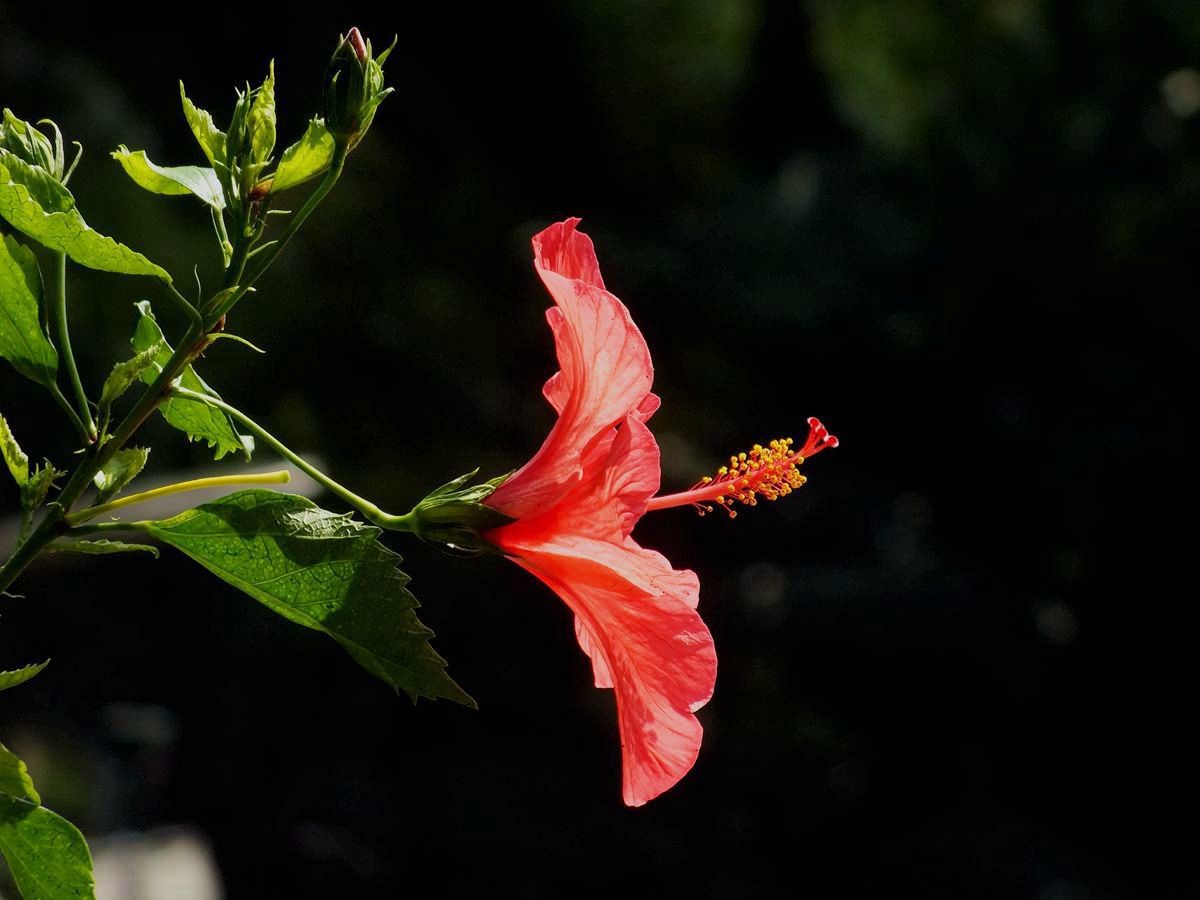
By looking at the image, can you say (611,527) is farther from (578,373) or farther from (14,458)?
(14,458)

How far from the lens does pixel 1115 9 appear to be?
5410 millimetres

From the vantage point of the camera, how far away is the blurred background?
4816 mm

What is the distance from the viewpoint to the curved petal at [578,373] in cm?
79

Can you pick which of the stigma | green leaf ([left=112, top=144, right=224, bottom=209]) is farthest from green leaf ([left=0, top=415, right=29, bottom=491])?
the stigma

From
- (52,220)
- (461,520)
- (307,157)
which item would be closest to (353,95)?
(307,157)

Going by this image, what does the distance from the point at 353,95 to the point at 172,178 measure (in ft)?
0.31

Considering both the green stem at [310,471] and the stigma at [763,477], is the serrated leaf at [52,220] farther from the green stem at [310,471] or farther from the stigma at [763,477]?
the stigma at [763,477]

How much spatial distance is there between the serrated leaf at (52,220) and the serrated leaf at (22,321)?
0.18 ft

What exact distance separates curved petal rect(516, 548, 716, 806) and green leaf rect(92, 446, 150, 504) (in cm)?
23

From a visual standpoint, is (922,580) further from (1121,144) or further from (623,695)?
(623,695)

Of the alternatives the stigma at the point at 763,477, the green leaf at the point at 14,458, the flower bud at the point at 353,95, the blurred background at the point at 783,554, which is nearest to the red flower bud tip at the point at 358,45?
the flower bud at the point at 353,95

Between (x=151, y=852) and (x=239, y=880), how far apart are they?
93 cm

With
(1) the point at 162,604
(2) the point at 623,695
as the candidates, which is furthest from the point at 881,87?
(2) the point at 623,695

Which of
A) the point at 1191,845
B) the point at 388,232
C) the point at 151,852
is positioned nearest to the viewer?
the point at 151,852
